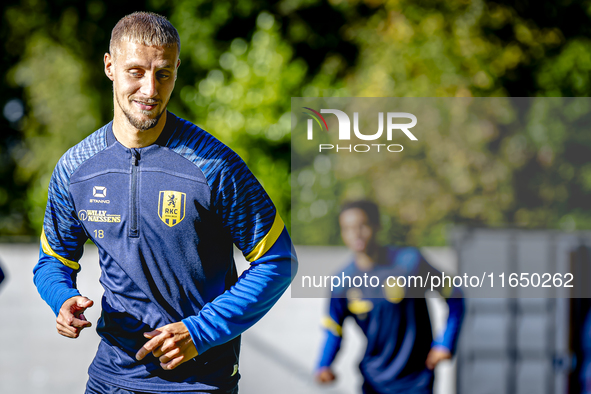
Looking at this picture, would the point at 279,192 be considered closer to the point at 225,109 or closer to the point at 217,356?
the point at 225,109

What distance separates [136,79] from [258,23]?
20.4ft

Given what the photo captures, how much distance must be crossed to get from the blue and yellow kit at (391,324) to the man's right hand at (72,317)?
222cm

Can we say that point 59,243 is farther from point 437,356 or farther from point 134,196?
point 437,356

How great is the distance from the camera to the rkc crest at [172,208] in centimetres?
180

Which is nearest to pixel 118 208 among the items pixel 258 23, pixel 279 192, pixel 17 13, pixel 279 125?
pixel 279 192

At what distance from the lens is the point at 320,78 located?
7.77 m

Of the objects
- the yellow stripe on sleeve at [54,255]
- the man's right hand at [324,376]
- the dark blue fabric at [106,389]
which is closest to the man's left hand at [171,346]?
the dark blue fabric at [106,389]

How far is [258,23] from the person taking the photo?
7.60 metres

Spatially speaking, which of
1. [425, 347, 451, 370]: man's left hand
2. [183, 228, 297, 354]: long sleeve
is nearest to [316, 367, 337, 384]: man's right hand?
[425, 347, 451, 370]: man's left hand

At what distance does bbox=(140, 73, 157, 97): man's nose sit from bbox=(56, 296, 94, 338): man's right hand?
2.29ft

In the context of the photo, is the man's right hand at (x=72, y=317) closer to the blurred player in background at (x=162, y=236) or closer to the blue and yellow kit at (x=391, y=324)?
the blurred player in background at (x=162, y=236)

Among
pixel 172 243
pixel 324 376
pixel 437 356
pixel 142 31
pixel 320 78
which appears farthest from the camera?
pixel 320 78

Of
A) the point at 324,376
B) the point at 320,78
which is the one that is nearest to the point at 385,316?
the point at 324,376

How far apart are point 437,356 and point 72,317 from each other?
264 cm
